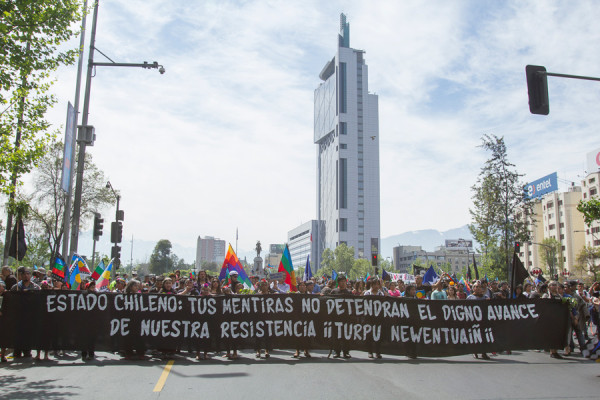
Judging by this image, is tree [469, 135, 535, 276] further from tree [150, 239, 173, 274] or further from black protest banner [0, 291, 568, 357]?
tree [150, 239, 173, 274]

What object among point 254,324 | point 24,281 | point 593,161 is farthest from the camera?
point 593,161

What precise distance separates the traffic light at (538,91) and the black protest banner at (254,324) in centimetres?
483

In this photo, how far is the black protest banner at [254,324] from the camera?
1087 cm

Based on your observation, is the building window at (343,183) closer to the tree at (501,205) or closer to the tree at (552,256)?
the tree at (552,256)

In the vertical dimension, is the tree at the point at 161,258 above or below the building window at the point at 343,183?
below

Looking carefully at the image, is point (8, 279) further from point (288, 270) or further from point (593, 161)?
point (593, 161)

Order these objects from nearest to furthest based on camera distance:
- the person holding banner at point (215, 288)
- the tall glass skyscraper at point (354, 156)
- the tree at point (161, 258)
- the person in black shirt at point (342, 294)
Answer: the person in black shirt at point (342, 294) → the person holding banner at point (215, 288) → the tree at point (161, 258) → the tall glass skyscraper at point (354, 156)

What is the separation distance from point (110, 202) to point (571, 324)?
4255cm

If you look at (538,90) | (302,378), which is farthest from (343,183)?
(302,378)

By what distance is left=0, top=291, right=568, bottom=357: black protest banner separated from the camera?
10.9 metres

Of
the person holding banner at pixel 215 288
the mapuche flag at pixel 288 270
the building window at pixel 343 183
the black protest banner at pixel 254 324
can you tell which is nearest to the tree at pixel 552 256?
the building window at pixel 343 183

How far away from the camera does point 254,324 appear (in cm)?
1124

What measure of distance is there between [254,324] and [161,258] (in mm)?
136221

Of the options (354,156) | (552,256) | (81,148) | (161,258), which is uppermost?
(354,156)
